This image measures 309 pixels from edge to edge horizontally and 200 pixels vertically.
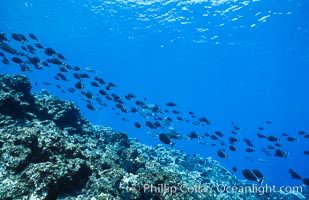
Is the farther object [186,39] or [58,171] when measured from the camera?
[186,39]

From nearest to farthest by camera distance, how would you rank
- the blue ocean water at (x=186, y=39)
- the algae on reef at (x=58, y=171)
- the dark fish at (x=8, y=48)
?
the algae on reef at (x=58, y=171), the dark fish at (x=8, y=48), the blue ocean water at (x=186, y=39)

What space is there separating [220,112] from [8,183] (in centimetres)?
12493

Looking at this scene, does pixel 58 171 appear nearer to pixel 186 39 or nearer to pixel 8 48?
pixel 8 48

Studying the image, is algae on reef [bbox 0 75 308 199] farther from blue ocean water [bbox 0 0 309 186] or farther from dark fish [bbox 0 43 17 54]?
blue ocean water [bbox 0 0 309 186]

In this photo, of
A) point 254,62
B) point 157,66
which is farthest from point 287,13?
point 157,66

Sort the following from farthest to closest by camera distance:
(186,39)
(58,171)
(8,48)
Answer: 1. (186,39)
2. (8,48)
3. (58,171)

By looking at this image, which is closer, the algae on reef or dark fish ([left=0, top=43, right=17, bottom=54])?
the algae on reef

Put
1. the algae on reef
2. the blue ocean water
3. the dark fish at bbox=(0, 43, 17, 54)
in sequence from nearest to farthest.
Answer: the algae on reef → the dark fish at bbox=(0, 43, 17, 54) → the blue ocean water

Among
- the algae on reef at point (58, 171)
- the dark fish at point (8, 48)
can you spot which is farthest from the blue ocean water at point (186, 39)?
→ the dark fish at point (8, 48)

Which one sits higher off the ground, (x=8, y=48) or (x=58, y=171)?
(x=8, y=48)

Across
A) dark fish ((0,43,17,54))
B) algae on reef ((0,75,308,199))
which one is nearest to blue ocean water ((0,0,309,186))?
algae on reef ((0,75,308,199))

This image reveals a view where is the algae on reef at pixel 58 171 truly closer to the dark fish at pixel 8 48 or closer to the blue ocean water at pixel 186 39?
the dark fish at pixel 8 48

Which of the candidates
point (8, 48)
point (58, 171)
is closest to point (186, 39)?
point (8, 48)

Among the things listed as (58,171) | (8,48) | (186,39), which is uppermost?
(186,39)
